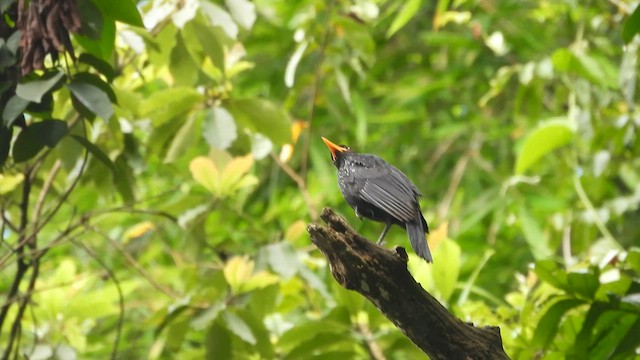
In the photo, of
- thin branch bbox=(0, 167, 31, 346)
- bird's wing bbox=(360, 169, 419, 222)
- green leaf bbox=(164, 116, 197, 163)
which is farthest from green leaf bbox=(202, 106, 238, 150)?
bird's wing bbox=(360, 169, 419, 222)

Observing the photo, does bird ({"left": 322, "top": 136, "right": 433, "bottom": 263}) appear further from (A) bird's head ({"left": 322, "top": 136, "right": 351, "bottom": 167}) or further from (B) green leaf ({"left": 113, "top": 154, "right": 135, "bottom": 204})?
(B) green leaf ({"left": 113, "top": 154, "right": 135, "bottom": 204})

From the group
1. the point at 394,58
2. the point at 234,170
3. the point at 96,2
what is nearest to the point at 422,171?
the point at 394,58

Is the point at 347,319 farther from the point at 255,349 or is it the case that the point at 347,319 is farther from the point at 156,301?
the point at 156,301

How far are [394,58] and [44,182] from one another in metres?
2.97

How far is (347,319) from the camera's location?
11.4 ft

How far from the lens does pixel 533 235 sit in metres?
5.00

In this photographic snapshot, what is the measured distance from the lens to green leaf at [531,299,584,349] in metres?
2.99

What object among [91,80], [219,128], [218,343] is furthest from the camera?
[219,128]

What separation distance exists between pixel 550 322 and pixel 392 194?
66cm

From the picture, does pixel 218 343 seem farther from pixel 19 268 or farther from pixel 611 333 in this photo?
pixel 611 333

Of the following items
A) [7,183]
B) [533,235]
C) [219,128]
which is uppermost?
[219,128]

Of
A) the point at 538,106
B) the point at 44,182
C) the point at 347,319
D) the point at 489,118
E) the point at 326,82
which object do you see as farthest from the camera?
the point at 489,118

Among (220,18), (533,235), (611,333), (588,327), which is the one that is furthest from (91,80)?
(533,235)

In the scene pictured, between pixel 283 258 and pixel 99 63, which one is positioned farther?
pixel 283 258
